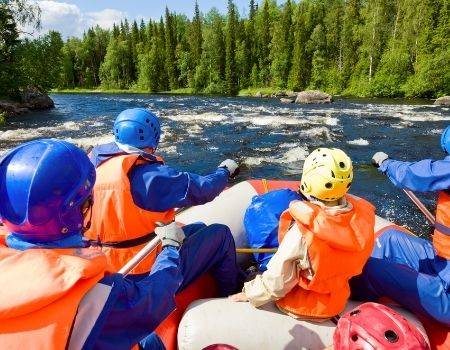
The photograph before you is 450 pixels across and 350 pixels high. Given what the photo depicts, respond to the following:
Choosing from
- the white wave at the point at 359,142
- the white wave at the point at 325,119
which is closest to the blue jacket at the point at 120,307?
the white wave at the point at 359,142

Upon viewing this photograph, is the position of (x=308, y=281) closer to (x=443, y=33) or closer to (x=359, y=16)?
(x=443, y=33)

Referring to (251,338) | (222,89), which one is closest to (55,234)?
(251,338)

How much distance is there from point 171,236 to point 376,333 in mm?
1018

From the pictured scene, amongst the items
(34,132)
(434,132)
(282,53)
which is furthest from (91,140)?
(282,53)

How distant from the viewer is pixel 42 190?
1336mm

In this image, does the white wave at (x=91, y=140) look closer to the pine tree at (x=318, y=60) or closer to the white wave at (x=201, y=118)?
the white wave at (x=201, y=118)

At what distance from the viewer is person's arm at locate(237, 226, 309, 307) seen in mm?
2152

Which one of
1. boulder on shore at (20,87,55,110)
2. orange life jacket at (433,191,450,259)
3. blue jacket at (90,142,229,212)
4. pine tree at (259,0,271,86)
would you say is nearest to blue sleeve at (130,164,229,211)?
blue jacket at (90,142,229,212)

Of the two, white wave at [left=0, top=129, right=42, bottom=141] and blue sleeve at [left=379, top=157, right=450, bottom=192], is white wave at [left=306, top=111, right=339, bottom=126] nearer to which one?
white wave at [left=0, top=129, right=42, bottom=141]

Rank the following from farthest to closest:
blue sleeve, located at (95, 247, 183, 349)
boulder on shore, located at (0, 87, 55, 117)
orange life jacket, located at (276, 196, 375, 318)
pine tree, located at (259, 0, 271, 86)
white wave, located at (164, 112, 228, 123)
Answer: pine tree, located at (259, 0, 271, 86) < boulder on shore, located at (0, 87, 55, 117) < white wave, located at (164, 112, 228, 123) < orange life jacket, located at (276, 196, 375, 318) < blue sleeve, located at (95, 247, 183, 349)

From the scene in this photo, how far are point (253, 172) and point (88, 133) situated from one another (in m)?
7.60

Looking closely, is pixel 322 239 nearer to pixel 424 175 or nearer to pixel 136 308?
pixel 136 308

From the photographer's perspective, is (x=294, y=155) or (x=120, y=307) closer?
(x=120, y=307)

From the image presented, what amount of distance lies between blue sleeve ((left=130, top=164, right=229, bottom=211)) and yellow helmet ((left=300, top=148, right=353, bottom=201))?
0.82 metres
